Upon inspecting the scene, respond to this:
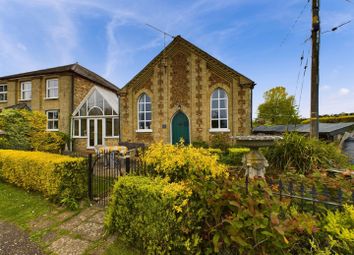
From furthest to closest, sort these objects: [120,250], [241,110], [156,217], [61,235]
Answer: [241,110] < [61,235] < [120,250] < [156,217]

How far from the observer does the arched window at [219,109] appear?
41.2 ft

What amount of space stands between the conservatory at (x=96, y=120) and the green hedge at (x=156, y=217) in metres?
13.0

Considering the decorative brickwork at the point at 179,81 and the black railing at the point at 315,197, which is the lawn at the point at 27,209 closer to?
the black railing at the point at 315,197

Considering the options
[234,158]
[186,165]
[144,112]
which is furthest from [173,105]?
[186,165]

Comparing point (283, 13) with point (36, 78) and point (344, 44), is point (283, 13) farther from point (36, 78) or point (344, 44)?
point (36, 78)

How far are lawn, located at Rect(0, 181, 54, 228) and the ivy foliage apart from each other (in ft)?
18.9

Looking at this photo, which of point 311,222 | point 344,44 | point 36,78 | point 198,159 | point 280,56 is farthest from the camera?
point 36,78

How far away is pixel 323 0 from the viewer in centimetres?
707

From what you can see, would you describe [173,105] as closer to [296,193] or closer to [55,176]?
[55,176]

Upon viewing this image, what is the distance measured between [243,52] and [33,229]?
14645 mm

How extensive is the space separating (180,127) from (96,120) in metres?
7.82

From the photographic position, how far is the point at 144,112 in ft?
46.6

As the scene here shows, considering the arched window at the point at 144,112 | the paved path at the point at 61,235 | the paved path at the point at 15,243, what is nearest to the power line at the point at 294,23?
the arched window at the point at 144,112

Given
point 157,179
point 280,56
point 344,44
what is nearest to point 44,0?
point 157,179
